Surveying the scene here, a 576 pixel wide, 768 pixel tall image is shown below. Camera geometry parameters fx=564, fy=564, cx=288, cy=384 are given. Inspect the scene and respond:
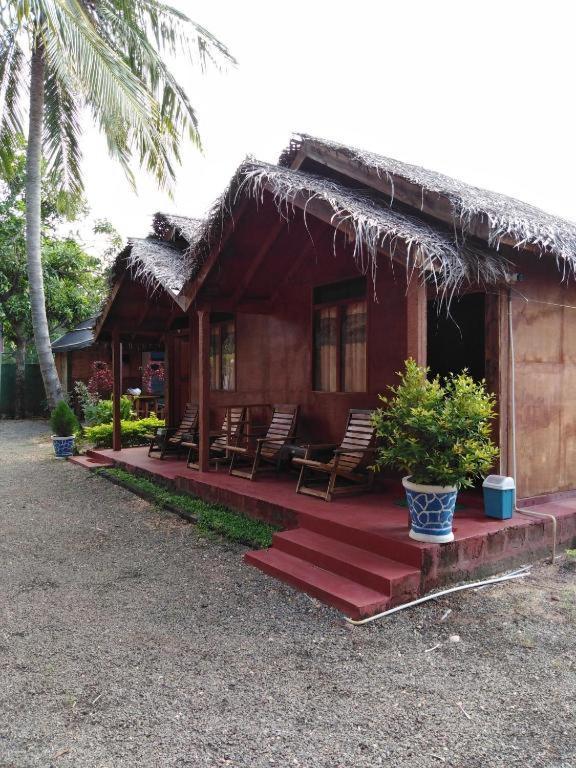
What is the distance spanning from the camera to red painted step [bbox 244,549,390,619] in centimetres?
383

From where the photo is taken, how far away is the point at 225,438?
8.57 meters

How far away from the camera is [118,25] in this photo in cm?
1081

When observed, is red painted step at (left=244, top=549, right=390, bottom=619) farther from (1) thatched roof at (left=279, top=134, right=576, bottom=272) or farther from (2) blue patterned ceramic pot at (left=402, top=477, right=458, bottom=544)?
(1) thatched roof at (left=279, top=134, right=576, bottom=272)

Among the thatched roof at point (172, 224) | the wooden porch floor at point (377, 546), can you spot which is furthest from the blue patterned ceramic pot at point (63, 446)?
the wooden porch floor at point (377, 546)

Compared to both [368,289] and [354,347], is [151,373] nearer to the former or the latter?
[354,347]

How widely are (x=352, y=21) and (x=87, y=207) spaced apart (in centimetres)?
1429

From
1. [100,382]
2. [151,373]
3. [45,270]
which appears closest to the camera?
[100,382]

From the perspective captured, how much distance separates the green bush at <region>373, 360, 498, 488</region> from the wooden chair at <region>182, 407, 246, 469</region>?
3801mm

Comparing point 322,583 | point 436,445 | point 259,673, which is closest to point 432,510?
point 436,445

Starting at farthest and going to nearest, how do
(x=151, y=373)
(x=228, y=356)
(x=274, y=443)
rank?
1. (x=151, y=373)
2. (x=228, y=356)
3. (x=274, y=443)

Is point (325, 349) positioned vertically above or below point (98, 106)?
below

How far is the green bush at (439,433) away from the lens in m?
4.12

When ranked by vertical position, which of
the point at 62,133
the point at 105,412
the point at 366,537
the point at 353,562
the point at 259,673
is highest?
the point at 62,133

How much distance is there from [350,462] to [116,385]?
5969 millimetres
